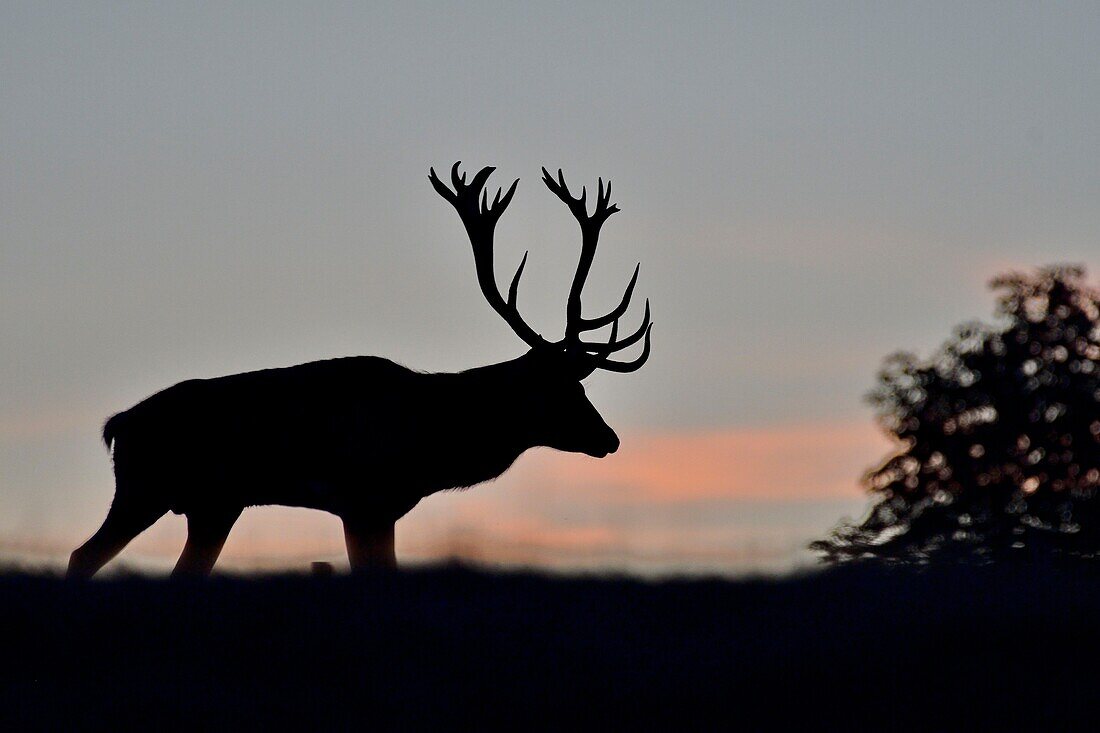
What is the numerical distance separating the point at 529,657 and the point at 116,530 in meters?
5.37

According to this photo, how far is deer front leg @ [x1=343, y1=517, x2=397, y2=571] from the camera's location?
12.9 meters

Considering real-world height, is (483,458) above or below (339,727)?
above

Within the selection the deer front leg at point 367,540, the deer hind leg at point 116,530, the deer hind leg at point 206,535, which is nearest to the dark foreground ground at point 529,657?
the deer front leg at point 367,540

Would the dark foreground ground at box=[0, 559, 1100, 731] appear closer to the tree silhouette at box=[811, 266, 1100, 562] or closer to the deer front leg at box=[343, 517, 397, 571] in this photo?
the deer front leg at box=[343, 517, 397, 571]

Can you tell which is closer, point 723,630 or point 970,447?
point 723,630

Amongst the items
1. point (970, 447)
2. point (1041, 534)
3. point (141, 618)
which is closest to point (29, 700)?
point (141, 618)

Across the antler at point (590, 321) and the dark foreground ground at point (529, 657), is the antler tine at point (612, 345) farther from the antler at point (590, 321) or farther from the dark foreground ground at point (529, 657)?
the dark foreground ground at point (529, 657)

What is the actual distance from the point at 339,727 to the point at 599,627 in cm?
162

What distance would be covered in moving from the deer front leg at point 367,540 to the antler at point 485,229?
2381mm

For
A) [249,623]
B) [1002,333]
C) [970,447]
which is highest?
[1002,333]

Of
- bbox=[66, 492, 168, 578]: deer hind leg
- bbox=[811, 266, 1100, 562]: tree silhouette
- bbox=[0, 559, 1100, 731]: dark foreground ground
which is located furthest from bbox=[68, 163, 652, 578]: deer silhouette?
bbox=[811, 266, 1100, 562]: tree silhouette

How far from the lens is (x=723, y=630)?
30.1 ft

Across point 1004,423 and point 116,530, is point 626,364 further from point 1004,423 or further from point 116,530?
point 1004,423

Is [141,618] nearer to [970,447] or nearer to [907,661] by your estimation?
[907,661]
